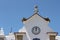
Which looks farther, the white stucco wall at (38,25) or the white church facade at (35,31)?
the white stucco wall at (38,25)

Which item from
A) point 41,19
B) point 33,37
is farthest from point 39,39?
point 41,19

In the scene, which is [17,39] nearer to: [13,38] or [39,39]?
[13,38]

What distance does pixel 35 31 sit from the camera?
41.5 m

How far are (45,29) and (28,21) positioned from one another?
12.8 feet

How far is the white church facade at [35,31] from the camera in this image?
40862 mm

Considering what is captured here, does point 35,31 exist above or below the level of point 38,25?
below

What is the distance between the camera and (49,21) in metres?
41.9

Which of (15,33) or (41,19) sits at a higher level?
(41,19)

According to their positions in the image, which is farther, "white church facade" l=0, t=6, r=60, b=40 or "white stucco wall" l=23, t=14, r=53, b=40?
"white stucco wall" l=23, t=14, r=53, b=40

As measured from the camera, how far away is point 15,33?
40.9 meters

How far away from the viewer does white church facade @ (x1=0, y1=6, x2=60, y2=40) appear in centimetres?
4086

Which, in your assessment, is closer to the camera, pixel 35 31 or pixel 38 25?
pixel 35 31

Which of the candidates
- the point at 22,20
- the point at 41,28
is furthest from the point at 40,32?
the point at 22,20

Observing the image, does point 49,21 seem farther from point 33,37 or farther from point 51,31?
point 33,37
